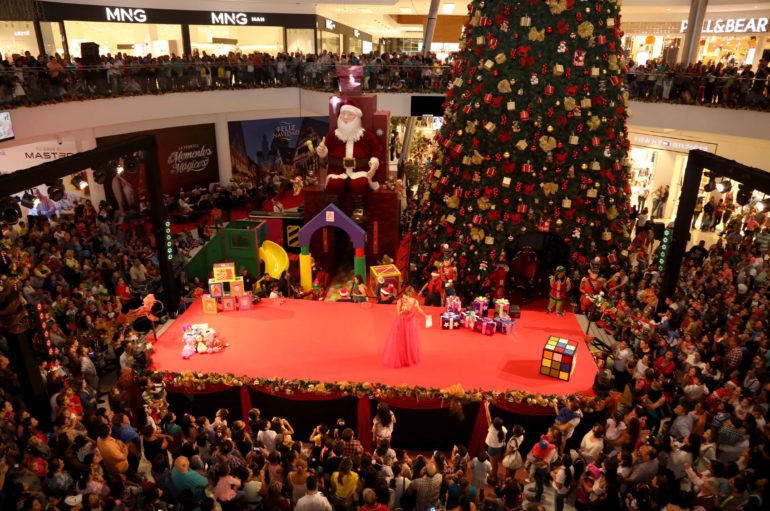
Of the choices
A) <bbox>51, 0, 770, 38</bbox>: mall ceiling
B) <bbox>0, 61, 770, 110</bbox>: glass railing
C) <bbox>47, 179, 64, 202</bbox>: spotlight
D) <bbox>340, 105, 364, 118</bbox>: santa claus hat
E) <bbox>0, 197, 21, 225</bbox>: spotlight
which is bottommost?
<bbox>0, 197, 21, 225</bbox>: spotlight

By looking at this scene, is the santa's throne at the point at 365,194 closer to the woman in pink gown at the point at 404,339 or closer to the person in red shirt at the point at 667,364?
the woman in pink gown at the point at 404,339

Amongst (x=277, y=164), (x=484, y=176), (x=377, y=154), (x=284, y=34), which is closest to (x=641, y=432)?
(x=484, y=176)

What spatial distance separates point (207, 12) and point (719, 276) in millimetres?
19319

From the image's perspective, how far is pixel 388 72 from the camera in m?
18.7

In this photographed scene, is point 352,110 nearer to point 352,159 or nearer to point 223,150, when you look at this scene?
point 352,159

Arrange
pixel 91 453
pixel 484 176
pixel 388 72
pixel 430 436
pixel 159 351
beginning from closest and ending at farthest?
pixel 91 453, pixel 430 436, pixel 159 351, pixel 484 176, pixel 388 72

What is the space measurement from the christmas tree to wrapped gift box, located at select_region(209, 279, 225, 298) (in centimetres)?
462

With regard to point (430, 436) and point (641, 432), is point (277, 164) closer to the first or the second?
point (430, 436)

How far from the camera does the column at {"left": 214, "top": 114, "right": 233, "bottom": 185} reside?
21.3m

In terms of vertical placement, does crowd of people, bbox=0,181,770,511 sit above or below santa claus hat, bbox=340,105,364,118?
below

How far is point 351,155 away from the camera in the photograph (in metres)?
14.0

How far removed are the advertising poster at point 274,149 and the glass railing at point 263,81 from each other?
3.08 m

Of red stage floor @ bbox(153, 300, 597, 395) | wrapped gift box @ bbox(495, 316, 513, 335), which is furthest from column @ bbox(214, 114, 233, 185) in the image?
wrapped gift box @ bbox(495, 316, 513, 335)

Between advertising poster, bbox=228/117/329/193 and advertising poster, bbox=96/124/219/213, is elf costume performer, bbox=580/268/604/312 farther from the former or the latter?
advertising poster, bbox=96/124/219/213
